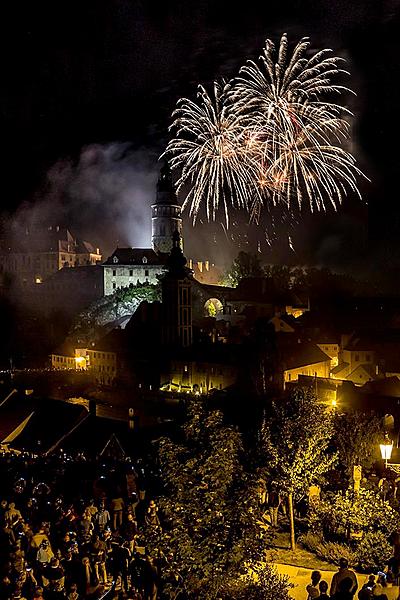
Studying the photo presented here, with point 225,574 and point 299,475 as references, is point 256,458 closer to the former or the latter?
point 299,475

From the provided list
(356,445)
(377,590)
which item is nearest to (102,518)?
(377,590)

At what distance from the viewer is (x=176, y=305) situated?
192 feet

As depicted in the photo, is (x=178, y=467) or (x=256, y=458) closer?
(x=178, y=467)

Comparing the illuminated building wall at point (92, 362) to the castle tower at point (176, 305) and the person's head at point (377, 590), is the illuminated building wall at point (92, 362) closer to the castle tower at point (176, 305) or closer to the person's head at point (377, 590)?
the castle tower at point (176, 305)

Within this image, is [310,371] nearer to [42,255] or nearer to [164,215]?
[164,215]

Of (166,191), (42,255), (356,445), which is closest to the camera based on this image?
(356,445)

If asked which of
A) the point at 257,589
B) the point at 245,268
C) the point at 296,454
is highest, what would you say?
the point at 245,268

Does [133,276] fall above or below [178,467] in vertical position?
above

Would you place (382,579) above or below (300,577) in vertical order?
above

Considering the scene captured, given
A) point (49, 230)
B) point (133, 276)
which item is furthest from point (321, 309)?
point (49, 230)

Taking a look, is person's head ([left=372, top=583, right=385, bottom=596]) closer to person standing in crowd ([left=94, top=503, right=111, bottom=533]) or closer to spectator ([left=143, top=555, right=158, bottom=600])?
spectator ([left=143, top=555, right=158, bottom=600])

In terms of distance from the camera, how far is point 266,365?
45000 mm

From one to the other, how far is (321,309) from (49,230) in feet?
146

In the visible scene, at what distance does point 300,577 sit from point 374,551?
1.57 metres
